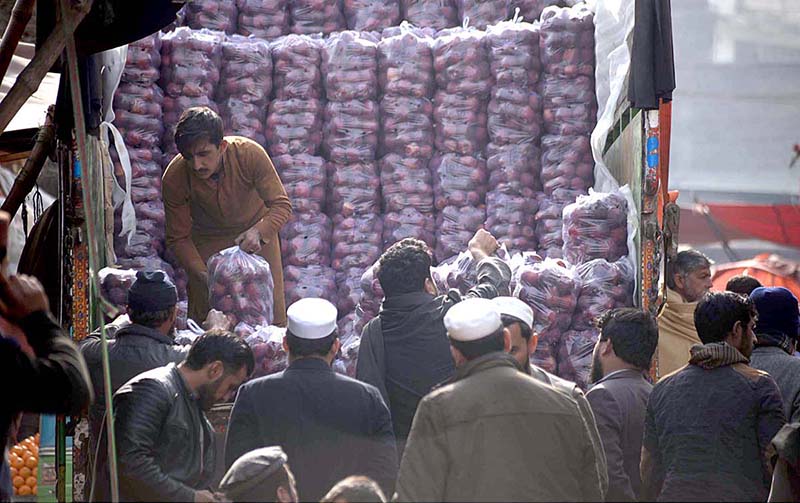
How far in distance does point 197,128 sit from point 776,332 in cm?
330

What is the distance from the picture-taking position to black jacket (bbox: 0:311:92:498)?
3.52 metres

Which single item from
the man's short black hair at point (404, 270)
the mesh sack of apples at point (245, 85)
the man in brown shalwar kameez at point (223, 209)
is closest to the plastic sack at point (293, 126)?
the mesh sack of apples at point (245, 85)

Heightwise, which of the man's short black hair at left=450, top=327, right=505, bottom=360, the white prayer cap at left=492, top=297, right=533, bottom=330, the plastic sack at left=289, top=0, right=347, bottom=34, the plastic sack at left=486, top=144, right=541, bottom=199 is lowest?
the white prayer cap at left=492, top=297, right=533, bottom=330

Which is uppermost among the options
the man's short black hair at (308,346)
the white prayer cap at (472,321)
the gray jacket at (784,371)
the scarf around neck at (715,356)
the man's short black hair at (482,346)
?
the white prayer cap at (472,321)

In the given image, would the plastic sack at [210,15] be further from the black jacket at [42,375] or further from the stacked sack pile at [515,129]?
the black jacket at [42,375]

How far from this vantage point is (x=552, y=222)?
7.37 meters

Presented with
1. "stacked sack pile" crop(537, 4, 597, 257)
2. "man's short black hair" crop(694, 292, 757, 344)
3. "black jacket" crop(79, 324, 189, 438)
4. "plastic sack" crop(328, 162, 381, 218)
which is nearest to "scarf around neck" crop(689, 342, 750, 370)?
"man's short black hair" crop(694, 292, 757, 344)

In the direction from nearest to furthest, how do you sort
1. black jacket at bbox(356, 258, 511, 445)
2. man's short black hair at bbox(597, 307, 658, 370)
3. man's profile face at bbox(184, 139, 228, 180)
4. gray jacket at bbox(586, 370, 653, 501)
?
gray jacket at bbox(586, 370, 653, 501) → man's short black hair at bbox(597, 307, 658, 370) → black jacket at bbox(356, 258, 511, 445) → man's profile face at bbox(184, 139, 228, 180)

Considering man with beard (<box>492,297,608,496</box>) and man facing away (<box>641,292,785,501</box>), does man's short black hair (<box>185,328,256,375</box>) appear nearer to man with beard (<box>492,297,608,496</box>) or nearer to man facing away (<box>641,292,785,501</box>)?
man with beard (<box>492,297,608,496</box>)

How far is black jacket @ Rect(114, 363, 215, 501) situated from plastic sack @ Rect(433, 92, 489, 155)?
3.44 meters

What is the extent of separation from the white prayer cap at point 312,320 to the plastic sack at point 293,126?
3142 millimetres

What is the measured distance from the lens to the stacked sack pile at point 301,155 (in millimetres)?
7637

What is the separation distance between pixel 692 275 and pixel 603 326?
4.96 feet

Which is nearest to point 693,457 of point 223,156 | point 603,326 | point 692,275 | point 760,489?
point 760,489
